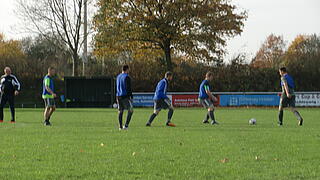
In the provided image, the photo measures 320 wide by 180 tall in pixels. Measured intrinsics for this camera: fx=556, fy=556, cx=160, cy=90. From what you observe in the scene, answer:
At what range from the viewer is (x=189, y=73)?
44156 millimetres

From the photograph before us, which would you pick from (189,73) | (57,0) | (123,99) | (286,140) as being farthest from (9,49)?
(286,140)

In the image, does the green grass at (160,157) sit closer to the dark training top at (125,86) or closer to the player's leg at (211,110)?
the dark training top at (125,86)

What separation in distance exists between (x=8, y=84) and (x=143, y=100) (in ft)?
67.8

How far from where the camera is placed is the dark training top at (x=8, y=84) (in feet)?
62.8

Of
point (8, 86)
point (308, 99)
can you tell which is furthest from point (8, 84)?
point (308, 99)

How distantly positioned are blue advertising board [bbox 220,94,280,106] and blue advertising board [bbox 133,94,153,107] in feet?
16.4

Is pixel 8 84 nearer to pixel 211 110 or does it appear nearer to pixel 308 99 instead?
pixel 211 110

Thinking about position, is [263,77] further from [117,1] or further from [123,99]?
[123,99]

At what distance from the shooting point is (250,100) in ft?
127

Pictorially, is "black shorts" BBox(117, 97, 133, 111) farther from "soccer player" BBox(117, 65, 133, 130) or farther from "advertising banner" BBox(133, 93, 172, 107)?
"advertising banner" BBox(133, 93, 172, 107)

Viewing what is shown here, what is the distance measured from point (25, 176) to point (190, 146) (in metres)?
4.11

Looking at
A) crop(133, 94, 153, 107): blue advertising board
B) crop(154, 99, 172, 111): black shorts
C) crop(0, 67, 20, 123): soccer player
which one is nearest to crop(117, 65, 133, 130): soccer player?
crop(154, 99, 172, 111): black shorts

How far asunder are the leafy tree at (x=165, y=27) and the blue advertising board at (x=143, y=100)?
621cm

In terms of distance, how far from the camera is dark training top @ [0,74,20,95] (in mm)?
19156
